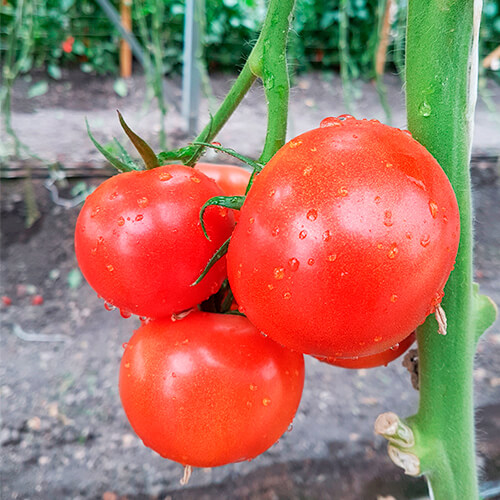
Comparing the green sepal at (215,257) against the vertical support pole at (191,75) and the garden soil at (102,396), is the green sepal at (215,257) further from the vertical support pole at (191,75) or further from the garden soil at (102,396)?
the vertical support pole at (191,75)

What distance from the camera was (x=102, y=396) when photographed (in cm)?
146

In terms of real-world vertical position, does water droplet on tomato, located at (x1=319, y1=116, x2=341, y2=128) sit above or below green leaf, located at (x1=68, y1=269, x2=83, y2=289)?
above

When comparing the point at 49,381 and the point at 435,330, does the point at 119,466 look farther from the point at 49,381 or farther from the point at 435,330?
the point at 435,330

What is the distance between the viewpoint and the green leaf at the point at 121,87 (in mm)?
3113

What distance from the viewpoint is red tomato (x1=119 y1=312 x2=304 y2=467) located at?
0.41 meters

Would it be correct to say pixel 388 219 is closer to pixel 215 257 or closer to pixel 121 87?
pixel 215 257

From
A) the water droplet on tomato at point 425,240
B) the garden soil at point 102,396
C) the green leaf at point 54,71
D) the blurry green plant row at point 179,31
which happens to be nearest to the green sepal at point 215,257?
the water droplet on tomato at point 425,240

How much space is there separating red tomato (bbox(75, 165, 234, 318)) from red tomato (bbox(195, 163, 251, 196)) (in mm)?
78

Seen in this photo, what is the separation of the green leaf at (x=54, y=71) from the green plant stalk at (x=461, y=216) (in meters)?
3.16

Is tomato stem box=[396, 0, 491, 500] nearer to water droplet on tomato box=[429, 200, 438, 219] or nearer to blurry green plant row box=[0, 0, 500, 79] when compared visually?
water droplet on tomato box=[429, 200, 438, 219]

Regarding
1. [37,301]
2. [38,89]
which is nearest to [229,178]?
[37,301]

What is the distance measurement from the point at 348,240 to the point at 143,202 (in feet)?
0.51

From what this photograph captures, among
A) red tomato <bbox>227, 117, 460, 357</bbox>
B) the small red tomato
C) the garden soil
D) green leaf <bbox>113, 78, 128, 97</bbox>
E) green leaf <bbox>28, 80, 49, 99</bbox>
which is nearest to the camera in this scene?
red tomato <bbox>227, 117, 460, 357</bbox>

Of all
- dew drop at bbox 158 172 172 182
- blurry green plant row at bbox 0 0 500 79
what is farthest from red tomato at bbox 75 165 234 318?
blurry green plant row at bbox 0 0 500 79
